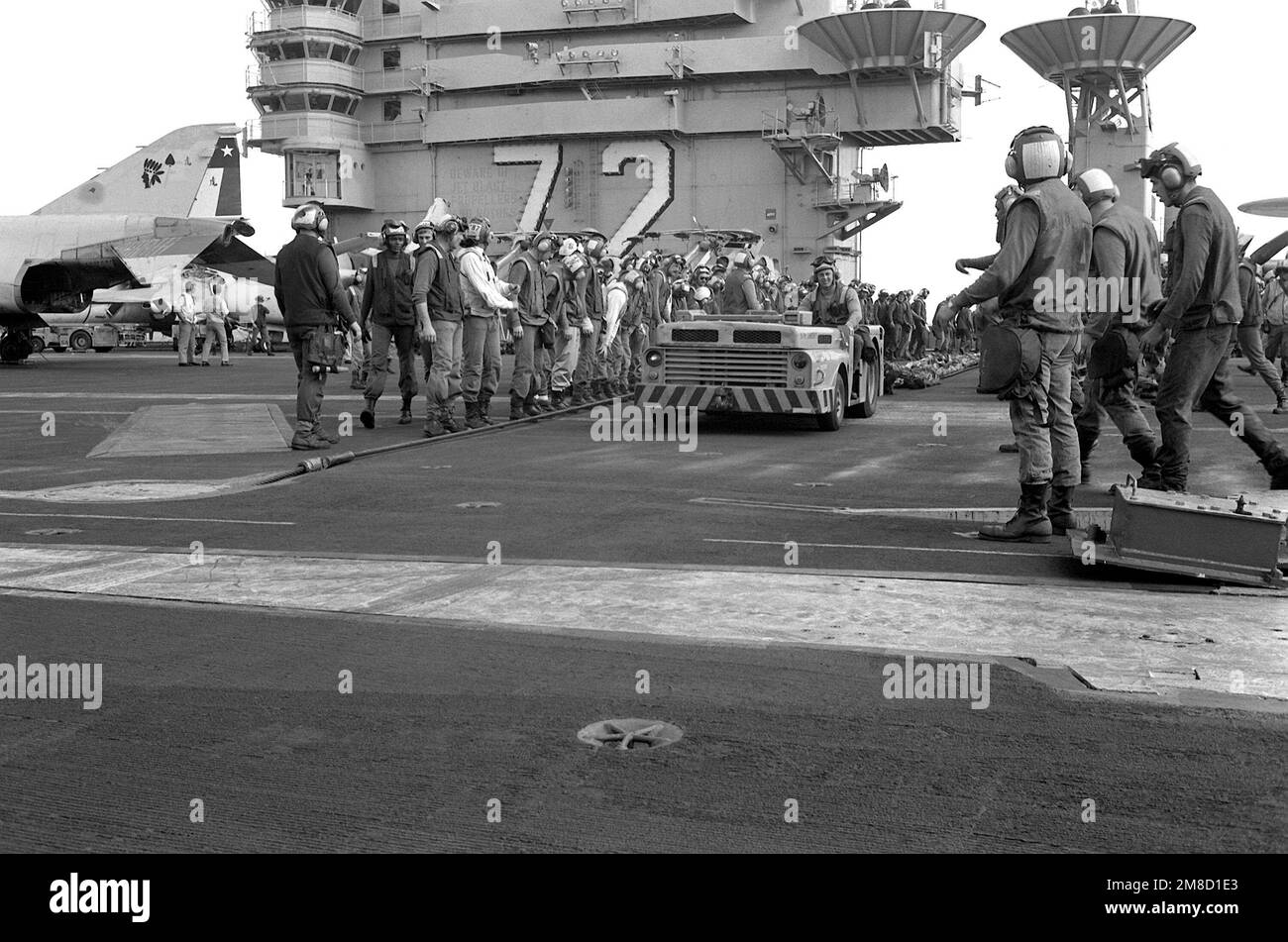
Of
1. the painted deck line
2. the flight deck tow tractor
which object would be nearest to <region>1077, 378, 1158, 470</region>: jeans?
the painted deck line

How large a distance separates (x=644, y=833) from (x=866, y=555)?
176 inches

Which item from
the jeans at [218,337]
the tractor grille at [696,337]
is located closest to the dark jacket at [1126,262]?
the tractor grille at [696,337]

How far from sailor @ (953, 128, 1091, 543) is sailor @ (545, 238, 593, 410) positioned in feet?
33.9

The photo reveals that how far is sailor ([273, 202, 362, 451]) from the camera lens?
43.1 feet

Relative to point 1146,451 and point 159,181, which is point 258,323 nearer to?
point 159,181

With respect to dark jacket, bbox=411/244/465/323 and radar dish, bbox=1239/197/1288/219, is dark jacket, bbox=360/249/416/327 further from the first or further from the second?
radar dish, bbox=1239/197/1288/219

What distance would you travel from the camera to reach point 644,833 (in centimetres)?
344

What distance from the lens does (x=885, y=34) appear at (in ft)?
197

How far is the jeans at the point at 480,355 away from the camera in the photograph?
15.2m

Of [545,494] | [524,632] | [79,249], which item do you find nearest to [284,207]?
[79,249]

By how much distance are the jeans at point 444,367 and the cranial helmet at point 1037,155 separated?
25.7 feet

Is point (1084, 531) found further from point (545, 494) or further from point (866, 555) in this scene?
point (545, 494)

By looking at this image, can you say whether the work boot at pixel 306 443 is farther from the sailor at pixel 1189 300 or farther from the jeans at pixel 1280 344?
the jeans at pixel 1280 344
